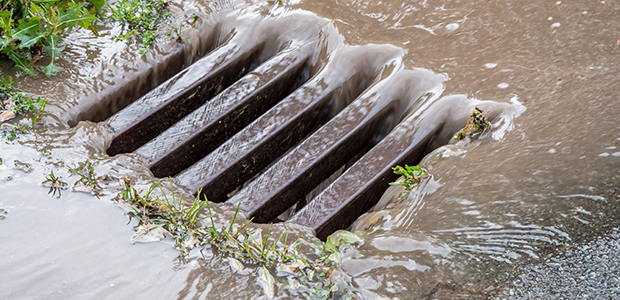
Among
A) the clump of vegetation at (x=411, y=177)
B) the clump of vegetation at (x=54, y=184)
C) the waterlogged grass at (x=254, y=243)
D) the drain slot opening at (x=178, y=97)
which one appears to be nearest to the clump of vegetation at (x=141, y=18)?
the drain slot opening at (x=178, y=97)

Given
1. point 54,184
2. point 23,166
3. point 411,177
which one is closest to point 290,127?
point 411,177

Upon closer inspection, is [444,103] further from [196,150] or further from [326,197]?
[196,150]

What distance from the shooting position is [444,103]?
2320 millimetres

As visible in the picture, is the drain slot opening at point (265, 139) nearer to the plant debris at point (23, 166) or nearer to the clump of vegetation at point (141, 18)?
the plant debris at point (23, 166)

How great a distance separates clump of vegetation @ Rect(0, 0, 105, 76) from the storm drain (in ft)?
1.69

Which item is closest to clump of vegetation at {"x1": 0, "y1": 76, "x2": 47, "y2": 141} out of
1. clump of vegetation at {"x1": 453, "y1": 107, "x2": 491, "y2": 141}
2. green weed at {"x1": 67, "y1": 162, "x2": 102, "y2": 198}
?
green weed at {"x1": 67, "y1": 162, "x2": 102, "y2": 198}

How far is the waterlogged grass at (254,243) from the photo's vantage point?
1552mm

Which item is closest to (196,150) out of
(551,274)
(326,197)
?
(326,197)

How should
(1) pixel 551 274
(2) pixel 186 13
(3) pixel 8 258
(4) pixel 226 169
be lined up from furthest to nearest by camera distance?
1. (2) pixel 186 13
2. (4) pixel 226 169
3. (3) pixel 8 258
4. (1) pixel 551 274

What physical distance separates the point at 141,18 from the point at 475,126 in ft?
6.39

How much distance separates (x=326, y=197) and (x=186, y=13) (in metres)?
1.53

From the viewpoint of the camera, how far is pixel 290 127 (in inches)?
94.6

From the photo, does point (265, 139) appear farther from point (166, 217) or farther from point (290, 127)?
point (166, 217)

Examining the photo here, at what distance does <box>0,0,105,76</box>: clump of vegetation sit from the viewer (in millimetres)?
2283
